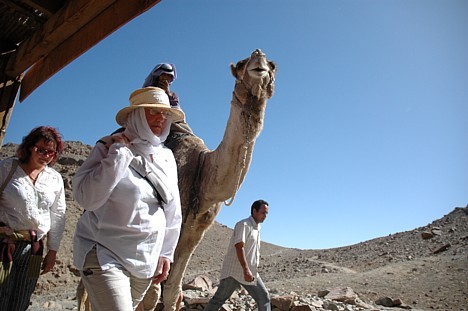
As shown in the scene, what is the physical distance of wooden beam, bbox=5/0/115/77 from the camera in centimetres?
322

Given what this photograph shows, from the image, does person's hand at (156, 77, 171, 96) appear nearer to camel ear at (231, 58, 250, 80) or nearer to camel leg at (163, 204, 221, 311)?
camel ear at (231, 58, 250, 80)

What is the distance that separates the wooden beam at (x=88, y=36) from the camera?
10.4 ft

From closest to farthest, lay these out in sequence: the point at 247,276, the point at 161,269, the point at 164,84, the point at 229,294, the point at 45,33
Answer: the point at 161,269 → the point at 45,33 → the point at 164,84 → the point at 247,276 → the point at 229,294

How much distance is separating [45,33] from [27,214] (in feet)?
5.96

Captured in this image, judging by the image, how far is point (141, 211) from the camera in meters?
2.16

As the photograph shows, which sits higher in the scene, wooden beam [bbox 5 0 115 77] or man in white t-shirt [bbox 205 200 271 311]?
wooden beam [bbox 5 0 115 77]

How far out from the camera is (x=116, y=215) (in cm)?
211

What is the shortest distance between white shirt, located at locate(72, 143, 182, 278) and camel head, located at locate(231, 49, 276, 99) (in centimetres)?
244

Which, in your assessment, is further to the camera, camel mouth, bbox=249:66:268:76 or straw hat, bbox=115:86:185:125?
A: camel mouth, bbox=249:66:268:76

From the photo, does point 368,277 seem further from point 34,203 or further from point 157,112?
point 157,112

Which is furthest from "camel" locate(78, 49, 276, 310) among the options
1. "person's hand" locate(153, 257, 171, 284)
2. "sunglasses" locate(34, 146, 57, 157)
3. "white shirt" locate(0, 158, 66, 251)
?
"person's hand" locate(153, 257, 171, 284)

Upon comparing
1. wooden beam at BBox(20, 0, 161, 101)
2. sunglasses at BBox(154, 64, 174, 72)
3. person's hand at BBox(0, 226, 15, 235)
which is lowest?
person's hand at BBox(0, 226, 15, 235)


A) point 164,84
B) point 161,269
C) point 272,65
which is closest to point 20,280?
point 161,269

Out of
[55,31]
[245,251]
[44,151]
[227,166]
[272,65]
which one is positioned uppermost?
[272,65]
